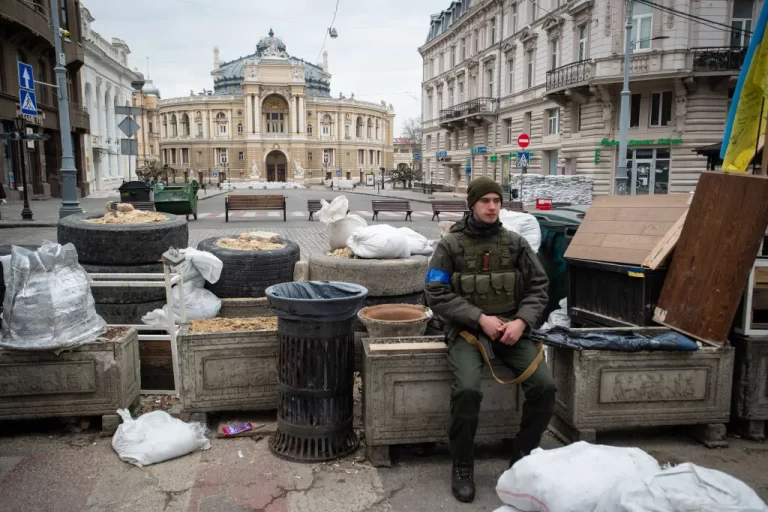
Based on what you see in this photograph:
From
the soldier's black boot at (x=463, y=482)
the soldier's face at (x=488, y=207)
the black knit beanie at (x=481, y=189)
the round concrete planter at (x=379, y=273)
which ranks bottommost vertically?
the soldier's black boot at (x=463, y=482)

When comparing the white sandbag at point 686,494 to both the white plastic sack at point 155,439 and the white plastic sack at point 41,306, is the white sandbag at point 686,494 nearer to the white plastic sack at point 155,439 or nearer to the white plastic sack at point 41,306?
the white plastic sack at point 155,439

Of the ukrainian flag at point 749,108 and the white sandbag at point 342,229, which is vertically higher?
the ukrainian flag at point 749,108

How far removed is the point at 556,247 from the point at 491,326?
3.17 meters

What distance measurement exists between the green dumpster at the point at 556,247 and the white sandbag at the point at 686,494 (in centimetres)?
371

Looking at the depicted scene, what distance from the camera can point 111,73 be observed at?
156 feet

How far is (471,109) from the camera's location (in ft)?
140

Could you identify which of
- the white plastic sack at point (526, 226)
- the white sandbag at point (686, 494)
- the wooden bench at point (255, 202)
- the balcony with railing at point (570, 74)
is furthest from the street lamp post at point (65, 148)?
the balcony with railing at point (570, 74)

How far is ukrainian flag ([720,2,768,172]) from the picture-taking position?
13.4 feet

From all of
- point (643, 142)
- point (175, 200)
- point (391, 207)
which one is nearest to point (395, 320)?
point (175, 200)

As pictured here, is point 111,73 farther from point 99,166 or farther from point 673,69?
point 673,69

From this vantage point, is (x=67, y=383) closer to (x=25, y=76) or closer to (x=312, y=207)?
(x=25, y=76)

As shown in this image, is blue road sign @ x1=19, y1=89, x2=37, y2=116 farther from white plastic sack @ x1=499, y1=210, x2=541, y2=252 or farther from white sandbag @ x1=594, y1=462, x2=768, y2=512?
white sandbag @ x1=594, y1=462, x2=768, y2=512

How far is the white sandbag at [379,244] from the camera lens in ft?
19.2

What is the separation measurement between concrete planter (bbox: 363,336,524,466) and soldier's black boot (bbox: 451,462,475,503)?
1.16ft
